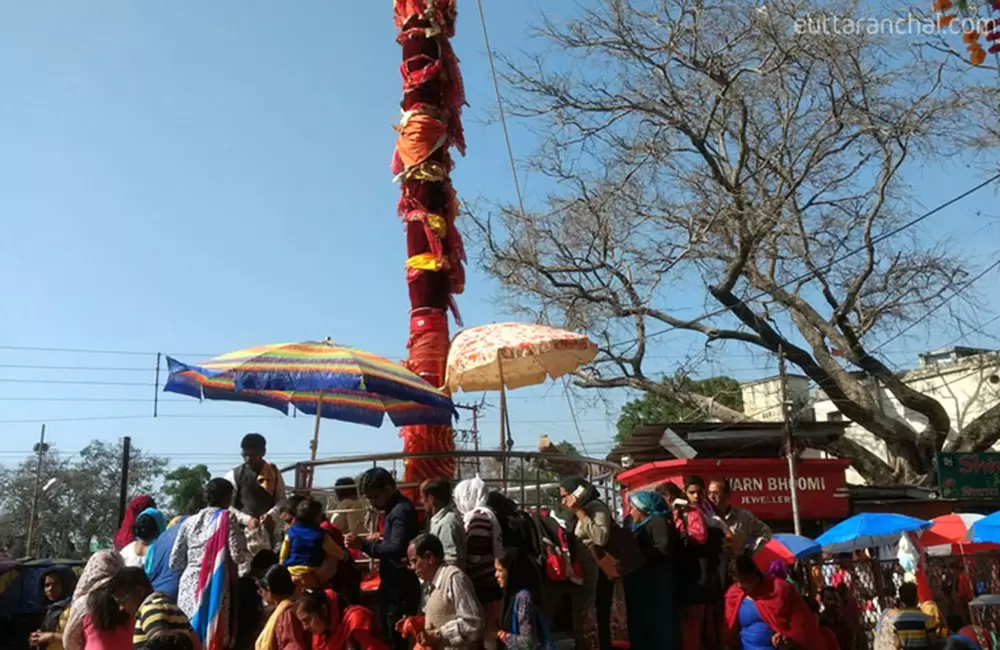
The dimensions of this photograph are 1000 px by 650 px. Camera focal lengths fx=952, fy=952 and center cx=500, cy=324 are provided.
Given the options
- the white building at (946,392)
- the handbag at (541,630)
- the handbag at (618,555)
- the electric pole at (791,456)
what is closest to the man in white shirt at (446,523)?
the handbag at (541,630)

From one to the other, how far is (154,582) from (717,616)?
418cm

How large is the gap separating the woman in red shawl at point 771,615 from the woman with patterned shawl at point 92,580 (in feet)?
13.4

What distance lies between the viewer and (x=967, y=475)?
21.5 meters

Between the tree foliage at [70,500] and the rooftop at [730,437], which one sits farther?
the tree foliage at [70,500]

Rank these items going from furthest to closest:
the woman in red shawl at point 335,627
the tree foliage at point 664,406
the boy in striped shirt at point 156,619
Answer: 1. the tree foliage at point 664,406
2. the woman in red shawl at point 335,627
3. the boy in striped shirt at point 156,619

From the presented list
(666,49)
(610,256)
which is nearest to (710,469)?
(610,256)

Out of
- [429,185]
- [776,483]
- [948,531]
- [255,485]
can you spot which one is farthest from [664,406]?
[255,485]

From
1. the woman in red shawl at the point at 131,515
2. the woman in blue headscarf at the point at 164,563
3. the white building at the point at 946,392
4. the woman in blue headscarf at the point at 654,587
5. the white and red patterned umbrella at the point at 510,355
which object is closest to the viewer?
the woman in blue headscarf at the point at 164,563

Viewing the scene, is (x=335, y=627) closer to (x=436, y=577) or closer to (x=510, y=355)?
(x=436, y=577)

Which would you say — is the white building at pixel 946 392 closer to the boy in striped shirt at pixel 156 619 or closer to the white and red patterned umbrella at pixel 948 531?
the white and red patterned umbrella at pixel 948 531

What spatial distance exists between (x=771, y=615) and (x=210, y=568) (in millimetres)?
3841

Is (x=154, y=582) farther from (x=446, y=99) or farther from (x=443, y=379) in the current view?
(x=446, y=99)

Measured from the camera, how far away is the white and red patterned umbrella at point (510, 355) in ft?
Result: 29.7

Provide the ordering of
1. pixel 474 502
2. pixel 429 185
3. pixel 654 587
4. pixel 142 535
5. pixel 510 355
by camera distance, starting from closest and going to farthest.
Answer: pixel 474 502 → pixel 142 535 → pixel 654 587 → pixel 510 355 → pixel 429 185
